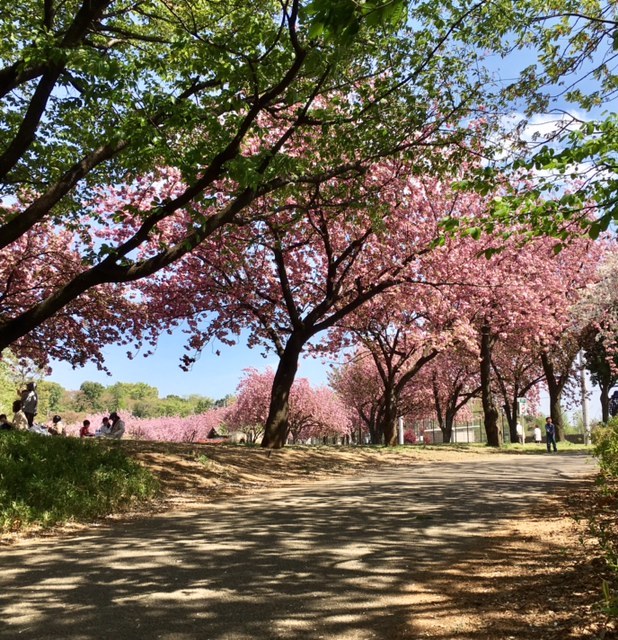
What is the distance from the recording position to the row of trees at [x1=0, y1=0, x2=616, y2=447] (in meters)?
7.95

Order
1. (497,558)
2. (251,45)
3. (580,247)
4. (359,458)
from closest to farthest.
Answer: (497,558) → (251,45) → (359,458) → (580,247)


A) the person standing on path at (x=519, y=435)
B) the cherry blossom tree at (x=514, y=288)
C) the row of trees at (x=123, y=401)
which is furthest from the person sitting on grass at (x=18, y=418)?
the row of trees at (x=123, y=401)

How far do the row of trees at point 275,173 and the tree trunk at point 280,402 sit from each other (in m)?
0.05

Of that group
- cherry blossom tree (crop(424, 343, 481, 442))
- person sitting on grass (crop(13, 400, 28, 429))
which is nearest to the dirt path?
person sitting on grass (crop(13, 400, 28, 429))

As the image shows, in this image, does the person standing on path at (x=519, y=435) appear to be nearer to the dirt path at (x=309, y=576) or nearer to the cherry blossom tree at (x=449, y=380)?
the cherry blossom tree at (x=449, y=380)

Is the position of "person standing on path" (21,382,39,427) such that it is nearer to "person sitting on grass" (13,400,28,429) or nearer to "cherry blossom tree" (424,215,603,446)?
"person sitting on grass" (13,400,28,429)

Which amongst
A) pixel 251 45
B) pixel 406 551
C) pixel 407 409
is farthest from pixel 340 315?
pixel 407 409

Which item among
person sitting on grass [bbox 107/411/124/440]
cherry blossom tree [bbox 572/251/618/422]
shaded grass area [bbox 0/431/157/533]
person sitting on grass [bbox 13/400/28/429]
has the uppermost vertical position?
cherry blossom tree [bbox 572/251/618/422]

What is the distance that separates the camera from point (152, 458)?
1212 centimetres

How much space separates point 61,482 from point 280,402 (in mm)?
8658

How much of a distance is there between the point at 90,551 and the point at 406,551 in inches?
133

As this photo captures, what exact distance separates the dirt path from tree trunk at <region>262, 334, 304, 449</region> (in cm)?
803

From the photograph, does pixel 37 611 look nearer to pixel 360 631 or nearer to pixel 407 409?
pixel 360 631

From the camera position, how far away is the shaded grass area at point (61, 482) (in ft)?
25.7
